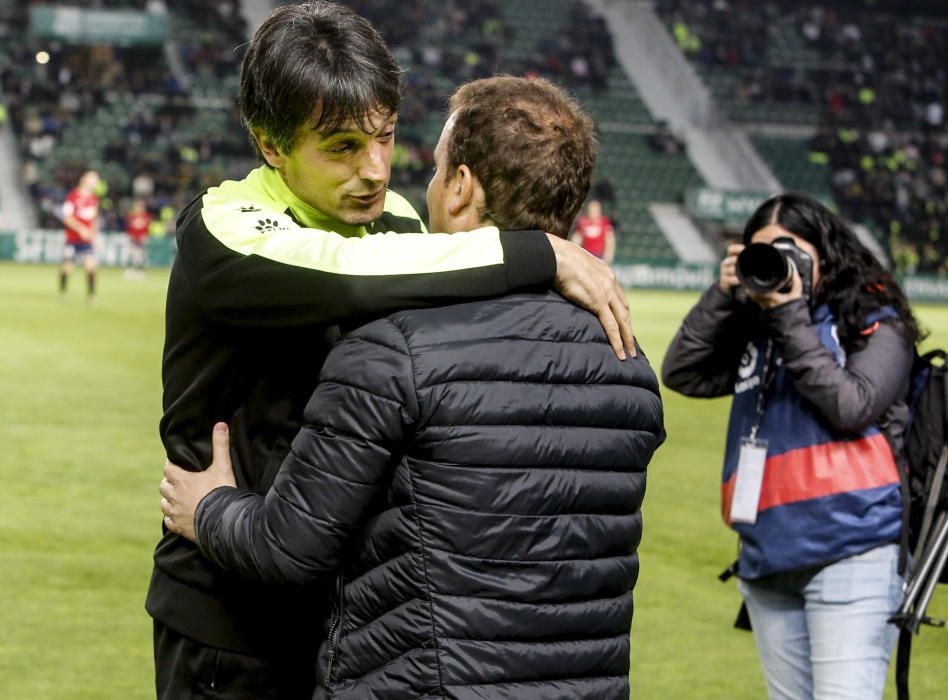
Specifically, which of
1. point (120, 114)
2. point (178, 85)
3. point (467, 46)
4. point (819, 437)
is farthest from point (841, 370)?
point (467, 46)

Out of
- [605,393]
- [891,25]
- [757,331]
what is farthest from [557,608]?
[891,25]

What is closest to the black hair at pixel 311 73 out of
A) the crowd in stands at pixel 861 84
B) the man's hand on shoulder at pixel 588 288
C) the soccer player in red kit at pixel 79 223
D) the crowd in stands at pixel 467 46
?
the man's hand on shoulder at pixel 588 288

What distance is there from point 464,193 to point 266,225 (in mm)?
331

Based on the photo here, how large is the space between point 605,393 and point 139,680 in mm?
3782

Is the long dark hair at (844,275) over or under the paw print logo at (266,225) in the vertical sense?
under

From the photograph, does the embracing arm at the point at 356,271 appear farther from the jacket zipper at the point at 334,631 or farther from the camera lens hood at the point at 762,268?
the camera lens hood at the point at 762,268

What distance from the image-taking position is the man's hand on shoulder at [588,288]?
7.20ft

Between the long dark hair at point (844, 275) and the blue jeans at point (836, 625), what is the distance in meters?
0.62

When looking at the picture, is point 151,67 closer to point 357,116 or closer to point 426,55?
point 426,55

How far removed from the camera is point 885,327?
3789 millimetres

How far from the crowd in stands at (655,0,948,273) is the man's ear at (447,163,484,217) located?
38.2 meters

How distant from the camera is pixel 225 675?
2.38 m

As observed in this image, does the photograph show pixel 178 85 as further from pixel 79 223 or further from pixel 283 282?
pixel 283 282

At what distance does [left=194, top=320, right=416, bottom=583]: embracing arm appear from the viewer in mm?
2004
